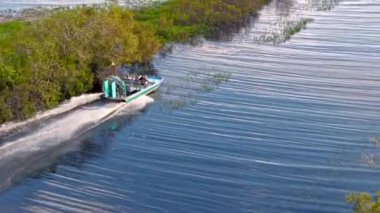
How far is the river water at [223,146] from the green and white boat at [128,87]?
735 millimetres

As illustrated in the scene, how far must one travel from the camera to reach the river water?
26.0 m

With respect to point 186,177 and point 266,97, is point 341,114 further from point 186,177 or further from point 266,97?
point 186,177

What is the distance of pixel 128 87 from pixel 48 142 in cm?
953

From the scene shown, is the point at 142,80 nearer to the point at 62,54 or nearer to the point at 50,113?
the point at 62,54

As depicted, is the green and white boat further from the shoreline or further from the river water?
the shoreline

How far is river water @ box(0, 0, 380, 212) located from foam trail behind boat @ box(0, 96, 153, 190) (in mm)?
91

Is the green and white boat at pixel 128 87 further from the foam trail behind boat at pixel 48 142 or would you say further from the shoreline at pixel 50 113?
the shoreline at pixel 50 113

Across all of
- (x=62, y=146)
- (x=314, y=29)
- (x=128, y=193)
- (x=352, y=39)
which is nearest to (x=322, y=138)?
(x=128, y=193)

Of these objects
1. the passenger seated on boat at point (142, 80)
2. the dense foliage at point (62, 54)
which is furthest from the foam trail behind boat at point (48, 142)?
the passenger seated on boat at point (142, 80)

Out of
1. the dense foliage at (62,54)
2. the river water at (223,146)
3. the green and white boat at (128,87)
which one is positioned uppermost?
the dense foliage at (62,54)

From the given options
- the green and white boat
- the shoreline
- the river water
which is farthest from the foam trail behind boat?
the green and white boat

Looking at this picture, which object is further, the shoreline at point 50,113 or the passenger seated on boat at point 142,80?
the passenger seated on boat at point 142,80

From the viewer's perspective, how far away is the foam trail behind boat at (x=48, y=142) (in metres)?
28.4

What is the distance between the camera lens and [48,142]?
31.2 meters
